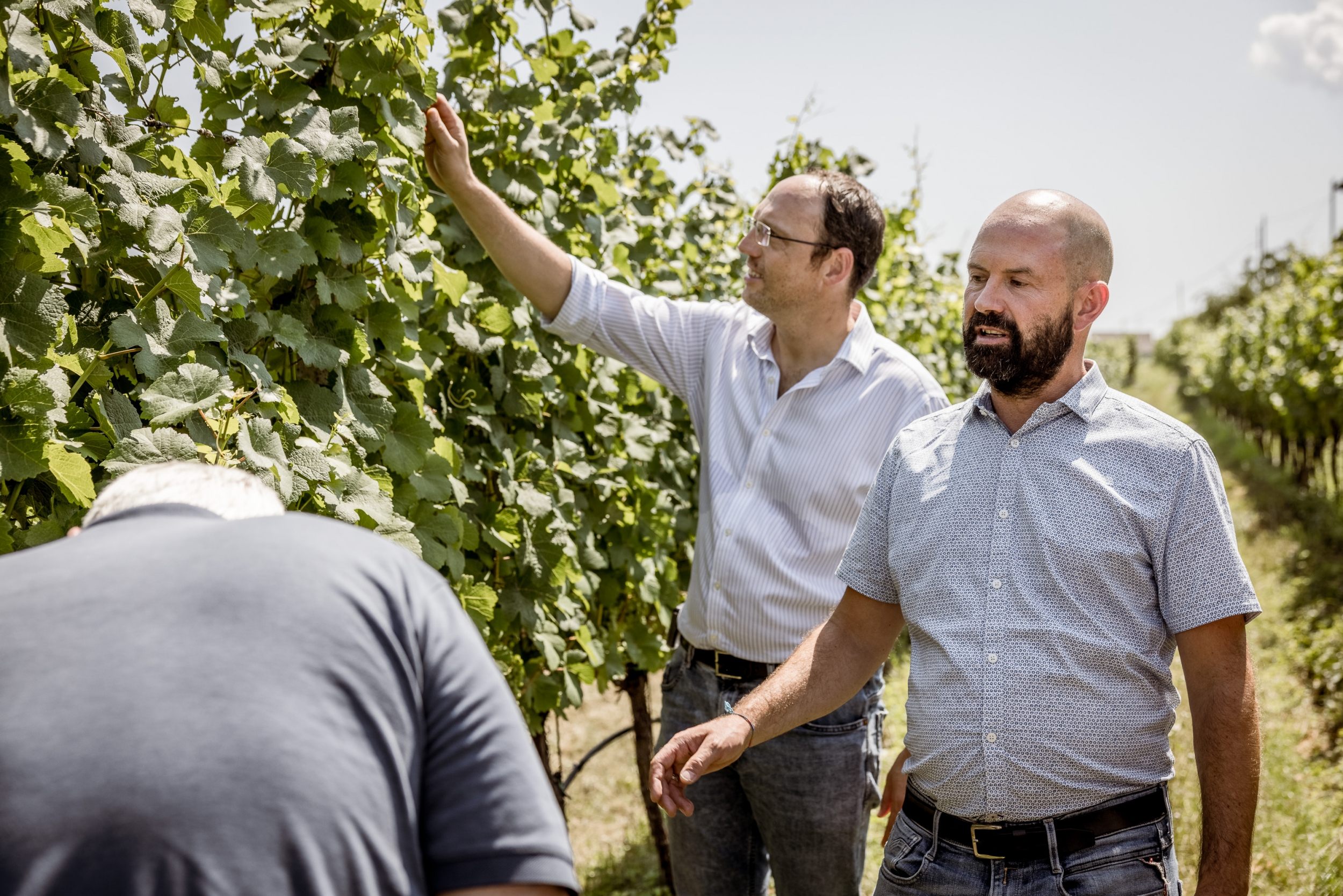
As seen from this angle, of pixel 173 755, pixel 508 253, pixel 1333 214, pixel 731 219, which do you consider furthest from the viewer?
pixel 1333 214

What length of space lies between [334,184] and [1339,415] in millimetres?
10849

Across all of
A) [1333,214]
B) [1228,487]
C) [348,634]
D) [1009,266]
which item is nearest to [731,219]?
[1009,266]

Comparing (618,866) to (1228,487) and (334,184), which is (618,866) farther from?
(1228,487)

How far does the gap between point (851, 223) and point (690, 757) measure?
1554 mm

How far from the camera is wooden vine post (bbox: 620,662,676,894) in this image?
146 inches

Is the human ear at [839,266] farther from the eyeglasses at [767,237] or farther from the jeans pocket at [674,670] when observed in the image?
the jeans pocket at [674,670]

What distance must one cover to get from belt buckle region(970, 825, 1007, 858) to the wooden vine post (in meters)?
1.86

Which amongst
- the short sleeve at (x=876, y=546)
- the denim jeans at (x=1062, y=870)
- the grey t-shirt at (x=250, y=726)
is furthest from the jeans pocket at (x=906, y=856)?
the grey t-shirt at (x=250, y=726)

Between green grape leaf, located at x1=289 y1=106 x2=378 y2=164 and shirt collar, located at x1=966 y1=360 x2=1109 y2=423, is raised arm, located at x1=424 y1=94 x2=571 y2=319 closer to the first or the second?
green grape leaf, located at x1=289 y1=106 x2=378 y2=164

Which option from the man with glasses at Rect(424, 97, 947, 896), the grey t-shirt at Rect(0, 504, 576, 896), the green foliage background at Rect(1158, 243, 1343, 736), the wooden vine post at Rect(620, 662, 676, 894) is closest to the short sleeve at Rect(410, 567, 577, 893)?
the grey t-shirt at Rect(0, 504, 576, 896)

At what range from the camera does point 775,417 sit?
270 centimetres

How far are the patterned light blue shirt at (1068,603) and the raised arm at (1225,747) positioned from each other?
0.06 m

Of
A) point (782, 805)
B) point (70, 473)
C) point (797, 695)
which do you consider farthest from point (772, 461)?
point (70, 473)

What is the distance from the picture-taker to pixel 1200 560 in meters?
1.74
